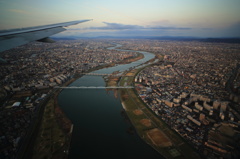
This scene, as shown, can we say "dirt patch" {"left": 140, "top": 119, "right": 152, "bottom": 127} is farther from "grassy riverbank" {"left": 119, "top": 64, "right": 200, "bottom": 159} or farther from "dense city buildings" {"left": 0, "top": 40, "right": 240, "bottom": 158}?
"dense city buildings" {"left": 0, "top": 40, "right": 240, "bottom": 158}

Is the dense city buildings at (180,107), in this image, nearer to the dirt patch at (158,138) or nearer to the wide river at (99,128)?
the dirt patch at (158,138)

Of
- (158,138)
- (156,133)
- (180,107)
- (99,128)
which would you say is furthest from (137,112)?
(180,107)

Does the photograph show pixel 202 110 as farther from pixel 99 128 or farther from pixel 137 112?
pixel 99 128

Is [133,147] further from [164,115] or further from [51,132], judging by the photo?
[51,132]

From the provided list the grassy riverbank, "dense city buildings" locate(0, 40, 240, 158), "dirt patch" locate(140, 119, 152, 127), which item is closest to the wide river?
the grassy riverbank

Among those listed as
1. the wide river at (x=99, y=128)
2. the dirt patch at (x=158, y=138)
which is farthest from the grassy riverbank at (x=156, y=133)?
the wide river at (x=99, y=128)

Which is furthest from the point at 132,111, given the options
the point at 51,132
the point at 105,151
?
Answer: the point at 51,132

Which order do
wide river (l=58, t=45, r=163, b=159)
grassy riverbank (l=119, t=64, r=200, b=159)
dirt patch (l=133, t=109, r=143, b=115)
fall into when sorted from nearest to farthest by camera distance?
1. grassy riverbank (l=119, t=64, r=200, b=159)
2. wide river (l=58, t=45, r=163, b=159)
3. dirt patch (l=133, t=109, r=143, b=115)
